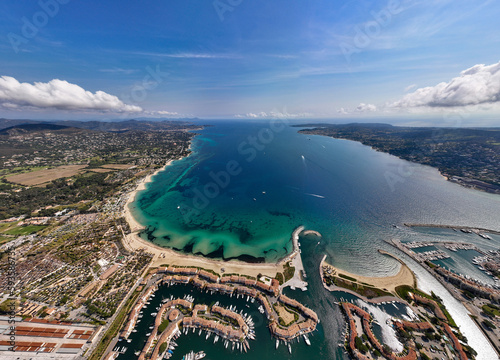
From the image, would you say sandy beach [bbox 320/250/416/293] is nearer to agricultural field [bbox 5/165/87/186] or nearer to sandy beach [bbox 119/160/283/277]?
sandy beach [bbox 119/160/283/277]

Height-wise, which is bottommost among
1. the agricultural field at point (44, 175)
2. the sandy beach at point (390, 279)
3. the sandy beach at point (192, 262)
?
the sandy beach at point (390, 279)

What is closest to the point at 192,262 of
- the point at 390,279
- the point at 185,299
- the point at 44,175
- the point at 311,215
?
the point at 185,299

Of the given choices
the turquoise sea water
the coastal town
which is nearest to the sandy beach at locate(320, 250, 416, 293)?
the coastal town

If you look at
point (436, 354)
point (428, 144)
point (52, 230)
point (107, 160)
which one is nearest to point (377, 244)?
point (436, 354)

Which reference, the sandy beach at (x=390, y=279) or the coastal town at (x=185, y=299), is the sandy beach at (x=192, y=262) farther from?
the sandy beach at (x=390, y=279)

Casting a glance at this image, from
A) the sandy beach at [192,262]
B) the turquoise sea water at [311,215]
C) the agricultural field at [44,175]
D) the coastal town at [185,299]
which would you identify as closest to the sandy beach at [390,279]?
the coastal town at [185,299]

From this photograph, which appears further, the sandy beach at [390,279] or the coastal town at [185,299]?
the sandy beach at [390,279]

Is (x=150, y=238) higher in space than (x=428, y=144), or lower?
lower

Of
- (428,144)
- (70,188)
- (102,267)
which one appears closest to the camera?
(102,267)

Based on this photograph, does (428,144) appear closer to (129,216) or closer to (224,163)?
(224,163)

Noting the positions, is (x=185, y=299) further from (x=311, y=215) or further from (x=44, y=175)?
(x=44, y=175)
